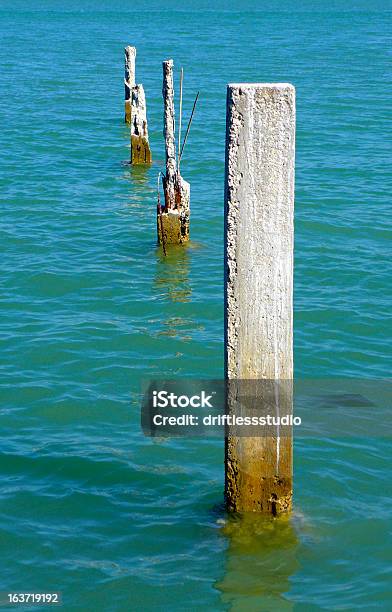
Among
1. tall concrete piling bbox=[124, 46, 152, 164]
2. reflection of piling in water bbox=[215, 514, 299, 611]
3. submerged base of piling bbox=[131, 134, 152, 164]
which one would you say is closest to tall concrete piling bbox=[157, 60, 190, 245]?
tall concrete piling bbox=[124, 46, 152, 164]

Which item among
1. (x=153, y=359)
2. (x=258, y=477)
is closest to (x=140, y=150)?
(x=153, y=359)

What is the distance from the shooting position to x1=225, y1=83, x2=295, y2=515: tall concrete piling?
22.3 feet

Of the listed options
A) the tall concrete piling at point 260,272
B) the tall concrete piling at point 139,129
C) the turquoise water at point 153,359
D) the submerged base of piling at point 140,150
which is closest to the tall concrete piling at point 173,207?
the turquoise water at point 153,359

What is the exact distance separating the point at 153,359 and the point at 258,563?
4.65 m

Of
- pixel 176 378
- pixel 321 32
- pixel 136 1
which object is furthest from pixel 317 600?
pixel 136 1

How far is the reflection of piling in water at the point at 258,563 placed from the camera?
24.2 ft

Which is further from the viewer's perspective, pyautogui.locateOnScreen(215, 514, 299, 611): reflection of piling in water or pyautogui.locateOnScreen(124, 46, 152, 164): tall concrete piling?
pyautogui.locateOnScreen(124, 46, 152, 164): tall concrete piling

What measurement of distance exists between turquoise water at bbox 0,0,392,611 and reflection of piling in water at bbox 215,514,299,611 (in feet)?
0.04

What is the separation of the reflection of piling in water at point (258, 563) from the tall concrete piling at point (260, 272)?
34 centimetres

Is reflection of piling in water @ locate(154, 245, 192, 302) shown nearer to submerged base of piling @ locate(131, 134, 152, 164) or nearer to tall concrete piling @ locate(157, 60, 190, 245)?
tall concrete piling @ locate(157, 60, 190, 245)

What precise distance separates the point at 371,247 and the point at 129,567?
966cm

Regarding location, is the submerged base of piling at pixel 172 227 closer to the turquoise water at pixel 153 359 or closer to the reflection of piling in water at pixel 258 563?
the turquoise water at pixel 153 359

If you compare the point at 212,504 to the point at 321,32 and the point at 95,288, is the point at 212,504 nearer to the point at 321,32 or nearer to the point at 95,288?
the point at 95,288

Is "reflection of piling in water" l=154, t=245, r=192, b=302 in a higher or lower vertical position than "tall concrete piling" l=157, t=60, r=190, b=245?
lower
